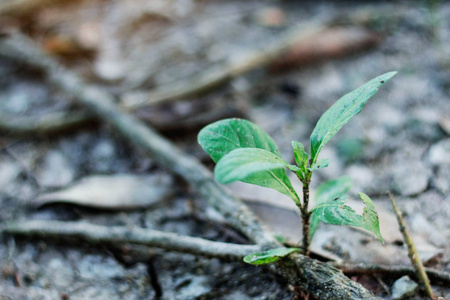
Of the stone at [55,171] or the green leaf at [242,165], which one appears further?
the stone at [55,171]

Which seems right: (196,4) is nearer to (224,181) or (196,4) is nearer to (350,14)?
(350,14)

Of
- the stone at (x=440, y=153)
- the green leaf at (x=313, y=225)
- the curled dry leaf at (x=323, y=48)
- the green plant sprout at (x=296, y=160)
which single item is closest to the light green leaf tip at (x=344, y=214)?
the green plant sprout at (x=296, y=160)

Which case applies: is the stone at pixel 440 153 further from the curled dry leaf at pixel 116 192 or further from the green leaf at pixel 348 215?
the curled dry leaf at pixel 116 192

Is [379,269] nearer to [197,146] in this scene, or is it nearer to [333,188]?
[333,188]

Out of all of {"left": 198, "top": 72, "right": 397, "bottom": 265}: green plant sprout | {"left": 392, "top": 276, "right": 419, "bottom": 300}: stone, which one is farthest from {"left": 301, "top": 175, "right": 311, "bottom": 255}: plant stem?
{"left": 392, "top": 276, "right": 419, "bottom": 300}: stone

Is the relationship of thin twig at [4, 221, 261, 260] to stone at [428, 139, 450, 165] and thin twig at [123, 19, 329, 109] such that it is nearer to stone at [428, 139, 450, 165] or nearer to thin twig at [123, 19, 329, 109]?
thin twig at [123, 19, 329, 109]
